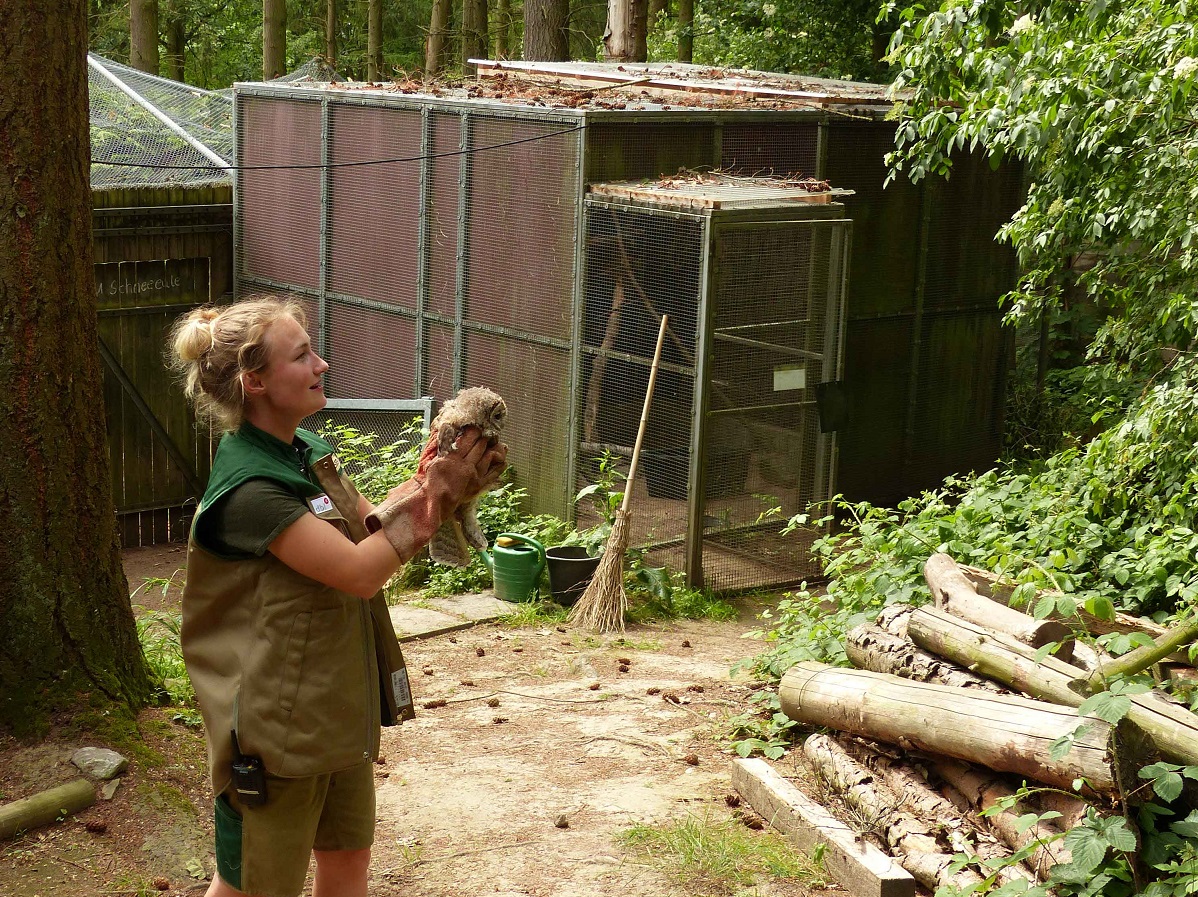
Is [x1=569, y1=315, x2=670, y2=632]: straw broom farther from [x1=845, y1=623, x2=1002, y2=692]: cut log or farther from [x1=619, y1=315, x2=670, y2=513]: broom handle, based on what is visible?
[x1=845, y1=623, x2=1002, y2=692]: cut log

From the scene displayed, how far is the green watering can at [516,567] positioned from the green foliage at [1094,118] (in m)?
3.14

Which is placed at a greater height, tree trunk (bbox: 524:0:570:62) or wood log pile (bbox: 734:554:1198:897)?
tree trunk (bbox: 524:0:570:62)

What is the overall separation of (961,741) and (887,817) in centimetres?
41

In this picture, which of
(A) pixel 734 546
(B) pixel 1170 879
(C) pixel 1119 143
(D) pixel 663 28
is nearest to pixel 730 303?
(A) pixel 734 546

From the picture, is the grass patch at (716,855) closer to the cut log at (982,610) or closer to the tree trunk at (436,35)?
the cut log at (982,610)

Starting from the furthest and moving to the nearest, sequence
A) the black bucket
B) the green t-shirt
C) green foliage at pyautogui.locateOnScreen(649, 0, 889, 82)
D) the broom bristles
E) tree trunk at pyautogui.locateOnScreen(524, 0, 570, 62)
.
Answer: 1. tree trunk at pyautogui.locateOnScreen(524, 0, 570, 62)
2. green foliage at pyautogui.locateOnScreen(649, 0, 889, 82)
3. the black bucket
4. the broom bristles
5. the green t-shirt

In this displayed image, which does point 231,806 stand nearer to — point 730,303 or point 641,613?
point 641,613

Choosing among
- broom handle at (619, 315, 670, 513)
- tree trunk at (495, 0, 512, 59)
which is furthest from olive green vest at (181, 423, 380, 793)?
tree trunk at (495, 0, 512, 59)

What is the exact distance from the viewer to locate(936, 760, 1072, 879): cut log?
3.82 m

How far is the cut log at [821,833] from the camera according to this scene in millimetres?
3975

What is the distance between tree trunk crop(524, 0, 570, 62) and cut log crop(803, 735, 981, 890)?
454 inches

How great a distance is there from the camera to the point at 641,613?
7.48 metres

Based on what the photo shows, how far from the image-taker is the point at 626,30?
565 inches

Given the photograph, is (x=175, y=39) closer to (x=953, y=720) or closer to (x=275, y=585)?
(x=953, y=720)
